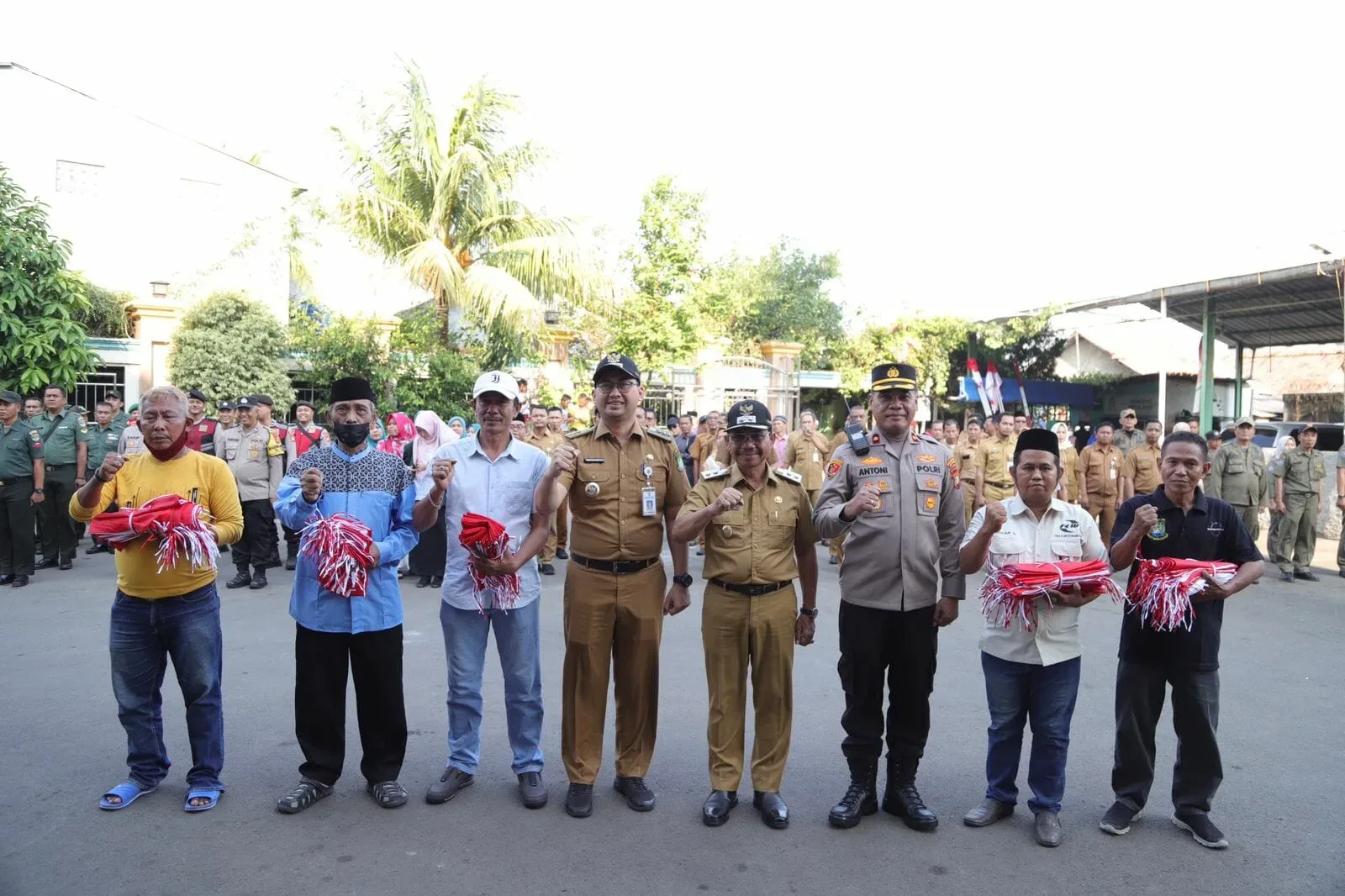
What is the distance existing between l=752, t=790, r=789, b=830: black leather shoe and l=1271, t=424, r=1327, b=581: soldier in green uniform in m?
9.63

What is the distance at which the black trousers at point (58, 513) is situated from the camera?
1034 centimetres

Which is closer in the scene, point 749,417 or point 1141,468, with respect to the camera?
point 749,417

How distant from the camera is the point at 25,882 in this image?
354 centimetres

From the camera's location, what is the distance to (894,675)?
4.39 m

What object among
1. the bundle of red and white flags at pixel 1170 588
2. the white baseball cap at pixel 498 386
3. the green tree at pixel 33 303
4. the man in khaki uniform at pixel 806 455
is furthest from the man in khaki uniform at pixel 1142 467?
the green tree at pixel 33 303

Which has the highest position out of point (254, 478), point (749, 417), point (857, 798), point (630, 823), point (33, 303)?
point (33, 303)

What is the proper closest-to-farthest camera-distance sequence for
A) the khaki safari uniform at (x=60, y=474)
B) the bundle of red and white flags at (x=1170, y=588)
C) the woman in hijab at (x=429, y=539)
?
the bundle of red and white flags at (x=1170, y=588) < the woman in hijab at (x=429, y=539) < the khaki safari uniform at (x=60, y=474)

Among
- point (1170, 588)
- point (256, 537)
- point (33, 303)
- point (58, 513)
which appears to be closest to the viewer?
point (1170, 588)

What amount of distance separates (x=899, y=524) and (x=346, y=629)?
2693mm

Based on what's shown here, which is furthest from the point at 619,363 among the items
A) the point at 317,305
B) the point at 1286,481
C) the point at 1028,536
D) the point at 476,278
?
the point at 317,305

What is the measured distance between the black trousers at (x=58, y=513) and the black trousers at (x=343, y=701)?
7.76 metres

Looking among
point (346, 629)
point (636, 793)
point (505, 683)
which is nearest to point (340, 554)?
point (346, 629)

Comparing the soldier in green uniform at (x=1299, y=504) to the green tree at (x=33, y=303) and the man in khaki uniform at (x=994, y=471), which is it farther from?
the green tree at (x=33, y=303)

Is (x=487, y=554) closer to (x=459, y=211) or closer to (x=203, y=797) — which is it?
(x=203, y=797)
